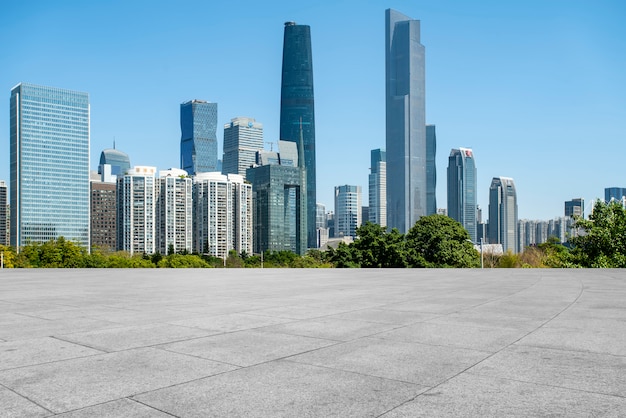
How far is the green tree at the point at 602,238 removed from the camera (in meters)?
35.5

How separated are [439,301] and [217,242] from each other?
17201cm

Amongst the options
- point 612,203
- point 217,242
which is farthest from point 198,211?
point 612,203

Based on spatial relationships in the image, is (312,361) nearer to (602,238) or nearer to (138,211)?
(602,238)

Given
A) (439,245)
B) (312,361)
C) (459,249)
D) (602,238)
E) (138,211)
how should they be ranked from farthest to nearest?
(138,211) < (459,249) < (439,245) < (602,238) < (312,361)

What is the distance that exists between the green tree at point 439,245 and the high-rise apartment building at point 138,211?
13598 cm

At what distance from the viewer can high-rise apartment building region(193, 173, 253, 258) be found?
177m

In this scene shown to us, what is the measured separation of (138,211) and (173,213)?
40.4 feet

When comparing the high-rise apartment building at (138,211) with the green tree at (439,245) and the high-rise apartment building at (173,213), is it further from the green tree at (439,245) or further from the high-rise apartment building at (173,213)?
the green tree at (439,245)

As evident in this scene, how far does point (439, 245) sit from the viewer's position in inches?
1955

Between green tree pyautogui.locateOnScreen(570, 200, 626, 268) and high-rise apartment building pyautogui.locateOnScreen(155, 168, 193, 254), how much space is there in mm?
146346

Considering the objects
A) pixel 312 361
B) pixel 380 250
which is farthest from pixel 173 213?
pixel 312 361

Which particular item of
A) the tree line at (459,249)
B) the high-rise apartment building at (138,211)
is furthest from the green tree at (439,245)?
the high-rise apartment building at (138,211)

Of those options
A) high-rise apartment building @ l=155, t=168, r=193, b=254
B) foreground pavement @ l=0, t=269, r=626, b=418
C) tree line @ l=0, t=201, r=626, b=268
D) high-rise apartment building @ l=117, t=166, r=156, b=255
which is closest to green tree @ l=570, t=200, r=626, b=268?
tree line @ l=0, t=201, r=626, b=268

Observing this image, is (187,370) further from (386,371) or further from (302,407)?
(386,371)
